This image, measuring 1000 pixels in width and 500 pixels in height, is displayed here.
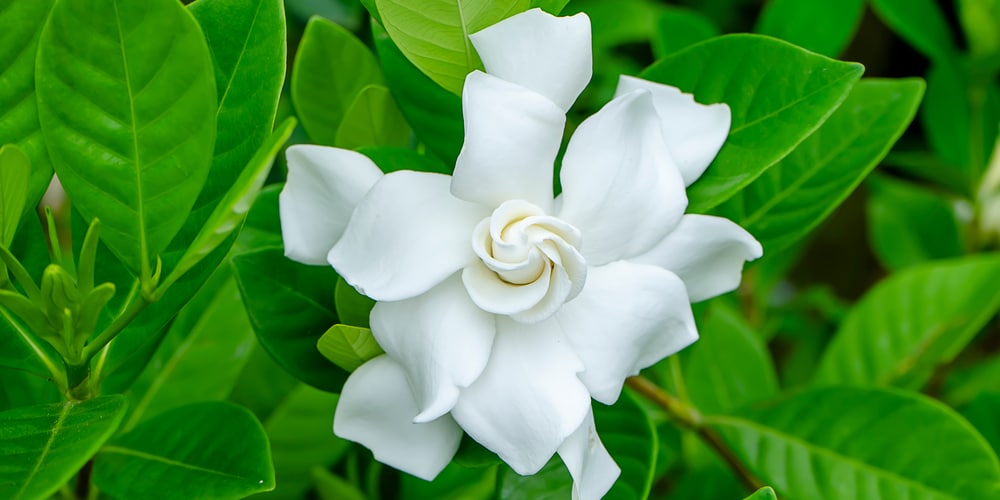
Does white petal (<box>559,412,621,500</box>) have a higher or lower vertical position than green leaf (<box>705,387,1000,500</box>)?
higher

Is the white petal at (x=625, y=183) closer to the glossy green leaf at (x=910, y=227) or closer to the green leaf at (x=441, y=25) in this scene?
the green leaf at (x=441, y=25)

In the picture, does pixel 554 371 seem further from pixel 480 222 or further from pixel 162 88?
pixel 162 88

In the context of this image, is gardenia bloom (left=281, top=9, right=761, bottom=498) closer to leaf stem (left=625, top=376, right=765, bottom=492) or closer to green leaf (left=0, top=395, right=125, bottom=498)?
green leaf (left=0, top=395, right=125, bottom=498)

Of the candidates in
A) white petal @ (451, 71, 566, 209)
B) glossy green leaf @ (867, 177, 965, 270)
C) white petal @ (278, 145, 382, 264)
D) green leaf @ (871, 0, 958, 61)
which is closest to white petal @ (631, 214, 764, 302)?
white petal @ (451, 71, 566, 209)

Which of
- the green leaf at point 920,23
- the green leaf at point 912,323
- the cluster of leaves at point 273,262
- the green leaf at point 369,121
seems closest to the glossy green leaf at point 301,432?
the cluster of leaves at point 273,262

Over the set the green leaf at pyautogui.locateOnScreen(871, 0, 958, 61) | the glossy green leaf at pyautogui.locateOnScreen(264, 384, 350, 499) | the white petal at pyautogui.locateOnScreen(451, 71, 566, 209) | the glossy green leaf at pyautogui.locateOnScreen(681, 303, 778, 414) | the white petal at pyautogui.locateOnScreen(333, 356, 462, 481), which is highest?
the white petal at pyautogui.locateOnScreen(451, 71, 566, 209)
